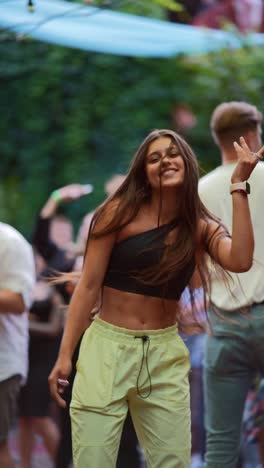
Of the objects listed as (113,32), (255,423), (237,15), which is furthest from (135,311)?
(237,15)

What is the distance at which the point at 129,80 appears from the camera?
1264cm

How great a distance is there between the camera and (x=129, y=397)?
481 centimetres

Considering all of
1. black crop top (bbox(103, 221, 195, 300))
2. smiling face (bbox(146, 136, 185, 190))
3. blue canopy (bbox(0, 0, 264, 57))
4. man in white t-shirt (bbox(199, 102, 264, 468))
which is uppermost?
blue canopy (bbox(0, 0, 264, 57))

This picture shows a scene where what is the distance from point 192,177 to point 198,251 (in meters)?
0.33

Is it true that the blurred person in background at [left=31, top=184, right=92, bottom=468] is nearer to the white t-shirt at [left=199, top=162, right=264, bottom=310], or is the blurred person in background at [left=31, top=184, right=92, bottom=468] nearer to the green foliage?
the white t-shirt at [left=199, top=162, right=264, bottom=310]

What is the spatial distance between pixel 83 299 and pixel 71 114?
826 centimetres

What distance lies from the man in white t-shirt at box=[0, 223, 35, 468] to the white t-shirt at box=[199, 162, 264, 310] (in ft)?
4.02

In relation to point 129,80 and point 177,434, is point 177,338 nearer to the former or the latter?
point 177,434

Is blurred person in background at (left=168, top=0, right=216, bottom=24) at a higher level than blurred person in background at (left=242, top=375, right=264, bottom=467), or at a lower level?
higher

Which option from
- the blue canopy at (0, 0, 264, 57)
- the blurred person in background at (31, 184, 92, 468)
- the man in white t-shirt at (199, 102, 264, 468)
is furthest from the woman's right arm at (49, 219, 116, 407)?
the blue canopy at (0, 0, 264, 57)

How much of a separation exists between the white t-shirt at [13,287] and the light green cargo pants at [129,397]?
1704 mm

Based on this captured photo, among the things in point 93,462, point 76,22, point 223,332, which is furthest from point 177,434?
point 76,22

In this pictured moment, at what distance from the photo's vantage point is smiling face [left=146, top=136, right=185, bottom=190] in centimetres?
479

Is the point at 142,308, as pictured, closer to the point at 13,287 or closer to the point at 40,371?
the point at 13,287
